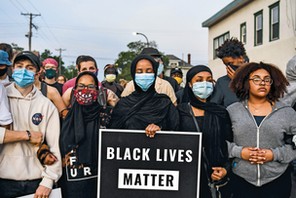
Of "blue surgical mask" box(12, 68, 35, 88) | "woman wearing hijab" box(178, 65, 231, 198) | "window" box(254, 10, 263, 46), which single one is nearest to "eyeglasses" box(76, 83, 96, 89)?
"blue surgical mask" box(12, 68, 35, 88)

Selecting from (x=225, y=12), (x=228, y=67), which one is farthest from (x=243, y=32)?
(x=228, y=67)

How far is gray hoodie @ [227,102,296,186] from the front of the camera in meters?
3.56

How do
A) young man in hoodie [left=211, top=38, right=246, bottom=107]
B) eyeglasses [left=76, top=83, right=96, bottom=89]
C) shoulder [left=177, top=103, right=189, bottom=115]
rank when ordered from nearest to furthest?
shoulder [left=177, top=103, right=189, bottom=115], eyeglasses [left=76, top=83, right=96, bottom=89], young man in hoodie [left=211, top=38, right=246, bottom=107]

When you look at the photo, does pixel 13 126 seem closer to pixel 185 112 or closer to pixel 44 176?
pixel 44 176

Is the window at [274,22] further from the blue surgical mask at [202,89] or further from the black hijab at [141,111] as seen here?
the black hijab at [141,111]

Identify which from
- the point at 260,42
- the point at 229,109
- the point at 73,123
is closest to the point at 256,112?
the point at 229,109

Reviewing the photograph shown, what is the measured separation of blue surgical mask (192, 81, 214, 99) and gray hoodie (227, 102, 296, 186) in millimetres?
356

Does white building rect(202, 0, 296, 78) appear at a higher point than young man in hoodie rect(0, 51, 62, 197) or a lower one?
higher

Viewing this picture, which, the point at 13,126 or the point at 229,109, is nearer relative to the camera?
the point at 13,126

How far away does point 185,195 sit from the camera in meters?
3.57

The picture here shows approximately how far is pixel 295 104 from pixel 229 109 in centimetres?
97

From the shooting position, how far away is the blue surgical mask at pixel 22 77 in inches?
142

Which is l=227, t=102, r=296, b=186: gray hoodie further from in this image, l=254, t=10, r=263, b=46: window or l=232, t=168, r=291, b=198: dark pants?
l=254, t=10, r=263, b=46: window

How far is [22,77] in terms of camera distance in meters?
3.61
